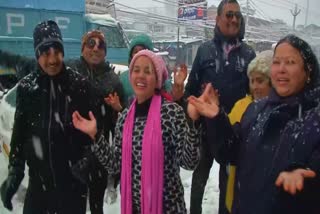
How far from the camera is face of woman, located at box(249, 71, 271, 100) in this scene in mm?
2695

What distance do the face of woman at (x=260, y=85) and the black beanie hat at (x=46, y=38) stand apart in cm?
143

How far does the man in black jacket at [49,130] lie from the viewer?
244cm

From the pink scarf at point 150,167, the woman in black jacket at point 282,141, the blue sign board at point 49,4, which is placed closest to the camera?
the woman in black jacket at point 282,141

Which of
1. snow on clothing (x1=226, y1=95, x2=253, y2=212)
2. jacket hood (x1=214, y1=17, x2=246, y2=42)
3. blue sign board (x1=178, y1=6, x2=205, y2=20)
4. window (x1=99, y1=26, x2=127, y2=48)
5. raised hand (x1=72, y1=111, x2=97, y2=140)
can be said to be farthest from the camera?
blue sign board (x1=178, y1=6, x2=205, y2=20)

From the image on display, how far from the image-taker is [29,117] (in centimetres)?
248

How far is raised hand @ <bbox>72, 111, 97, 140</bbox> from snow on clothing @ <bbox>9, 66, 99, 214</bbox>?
13 cm

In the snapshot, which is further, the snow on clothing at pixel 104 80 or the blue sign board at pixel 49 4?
the blue sign board at pixel 49 4

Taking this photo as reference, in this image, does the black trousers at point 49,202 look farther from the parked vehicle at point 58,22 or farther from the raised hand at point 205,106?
the parked vehicle at point 58,22

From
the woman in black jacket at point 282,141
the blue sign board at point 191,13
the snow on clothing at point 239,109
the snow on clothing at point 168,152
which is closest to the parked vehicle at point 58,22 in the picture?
the snow on clothing at point 239,109

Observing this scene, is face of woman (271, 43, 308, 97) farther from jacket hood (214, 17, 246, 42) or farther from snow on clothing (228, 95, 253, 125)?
jacket hood (214, 17, 246, 42)

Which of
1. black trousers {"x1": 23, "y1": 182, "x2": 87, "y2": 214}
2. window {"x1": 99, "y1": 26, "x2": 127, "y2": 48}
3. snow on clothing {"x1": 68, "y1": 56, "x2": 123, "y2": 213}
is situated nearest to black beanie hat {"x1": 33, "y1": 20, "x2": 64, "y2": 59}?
snow on clothing {"x1": 68, "y1": 56, "x2": 123, "y2": 213}

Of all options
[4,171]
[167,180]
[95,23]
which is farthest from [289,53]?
[95,23]

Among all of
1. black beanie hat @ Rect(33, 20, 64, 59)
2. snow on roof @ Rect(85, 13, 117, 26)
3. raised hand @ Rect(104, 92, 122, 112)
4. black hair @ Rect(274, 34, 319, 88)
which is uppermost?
snow on roof @ Rect(85, 13, 117, 26)

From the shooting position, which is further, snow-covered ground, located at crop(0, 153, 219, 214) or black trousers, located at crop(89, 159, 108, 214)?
snow-covered ground, located at crop(0, 153, 219, 214)
